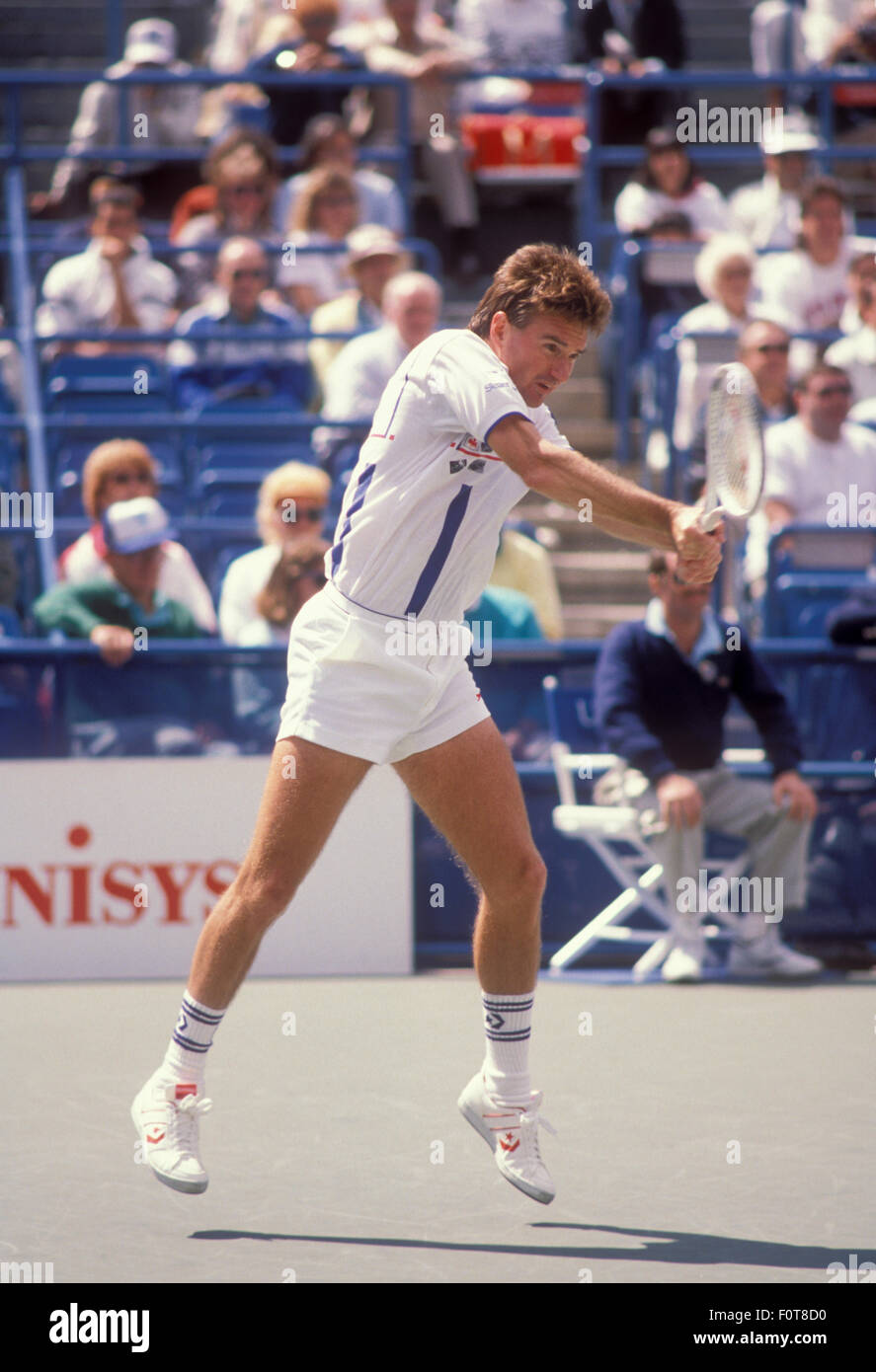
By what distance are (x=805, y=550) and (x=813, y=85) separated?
199 inches

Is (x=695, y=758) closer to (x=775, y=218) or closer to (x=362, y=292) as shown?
(x=362, y=292)

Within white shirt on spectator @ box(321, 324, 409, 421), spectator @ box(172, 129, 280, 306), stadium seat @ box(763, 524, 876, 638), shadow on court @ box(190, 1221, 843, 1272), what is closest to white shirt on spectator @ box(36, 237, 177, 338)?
spectator @ box(172, 129, 280, 306)

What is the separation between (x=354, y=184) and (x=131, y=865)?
4605 mm

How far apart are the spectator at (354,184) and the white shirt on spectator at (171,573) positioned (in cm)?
322

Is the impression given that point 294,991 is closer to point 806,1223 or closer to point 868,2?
point 806,1223

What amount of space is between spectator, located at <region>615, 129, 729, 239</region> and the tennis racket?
18.9 feet

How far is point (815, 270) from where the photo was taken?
9664mm

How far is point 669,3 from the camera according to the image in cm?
1176

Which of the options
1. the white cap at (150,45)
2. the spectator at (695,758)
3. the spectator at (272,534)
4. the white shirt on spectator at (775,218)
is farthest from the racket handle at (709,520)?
the white cap at (150,45)

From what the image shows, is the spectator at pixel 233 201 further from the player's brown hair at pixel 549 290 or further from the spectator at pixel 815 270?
the player's brown hair at pixel 549 290

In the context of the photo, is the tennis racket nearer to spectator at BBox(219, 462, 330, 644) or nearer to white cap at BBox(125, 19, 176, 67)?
spectator at BBox(219, 462, 330, 644)

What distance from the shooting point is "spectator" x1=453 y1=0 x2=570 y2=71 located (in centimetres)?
1173
